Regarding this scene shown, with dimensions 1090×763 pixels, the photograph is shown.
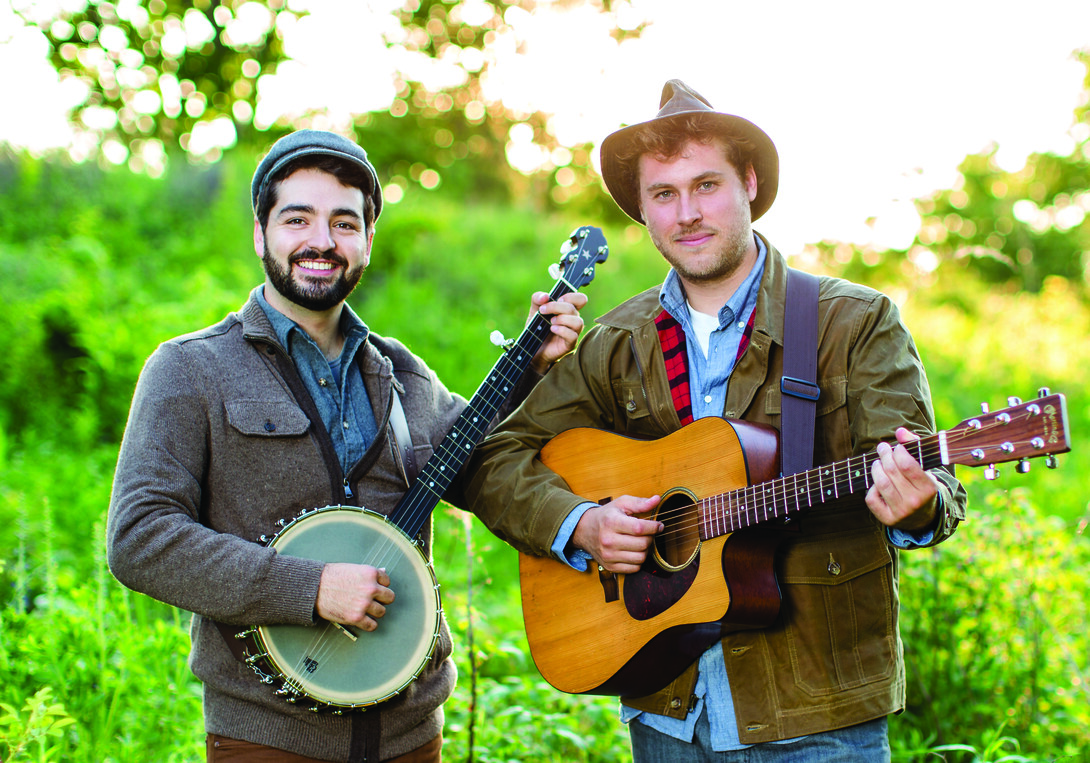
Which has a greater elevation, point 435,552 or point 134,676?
point 435,552

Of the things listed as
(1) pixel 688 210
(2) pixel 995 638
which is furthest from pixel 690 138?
(2) pixel 995 638

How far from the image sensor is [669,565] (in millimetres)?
2502

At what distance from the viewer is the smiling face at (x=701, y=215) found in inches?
104

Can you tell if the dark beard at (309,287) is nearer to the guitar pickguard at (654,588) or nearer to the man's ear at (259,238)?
the man's ear at (259,238)

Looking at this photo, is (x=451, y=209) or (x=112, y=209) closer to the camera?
(x=112, y=209)

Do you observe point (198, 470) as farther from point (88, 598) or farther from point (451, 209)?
point (451, 209)

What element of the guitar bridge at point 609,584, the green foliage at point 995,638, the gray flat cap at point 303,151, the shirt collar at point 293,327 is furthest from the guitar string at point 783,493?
the green foliage at point 995,638

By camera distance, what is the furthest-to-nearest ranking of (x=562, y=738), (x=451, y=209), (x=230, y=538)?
(x=451, y=209), (x=562, y=738), (x=230, y=538)

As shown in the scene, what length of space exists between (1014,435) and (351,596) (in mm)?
1743

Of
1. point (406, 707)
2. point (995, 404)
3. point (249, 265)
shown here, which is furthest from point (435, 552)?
point (995, 404)

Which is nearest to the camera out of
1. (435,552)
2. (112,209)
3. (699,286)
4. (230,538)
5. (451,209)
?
(230,538)

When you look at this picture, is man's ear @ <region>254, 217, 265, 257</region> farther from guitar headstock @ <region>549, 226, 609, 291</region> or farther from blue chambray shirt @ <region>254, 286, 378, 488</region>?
guitar headstock @ <region>549, 226, 609, 291</region>

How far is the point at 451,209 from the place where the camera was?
41.0ft

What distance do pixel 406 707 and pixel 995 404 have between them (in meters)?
9.03
